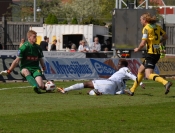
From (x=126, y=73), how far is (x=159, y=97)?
108 centimetres

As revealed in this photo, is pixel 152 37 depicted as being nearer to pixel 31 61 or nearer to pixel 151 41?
pixel 151 41

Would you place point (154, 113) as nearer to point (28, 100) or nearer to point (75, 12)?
point (28, 100)

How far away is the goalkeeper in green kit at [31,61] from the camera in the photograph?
1702 cm

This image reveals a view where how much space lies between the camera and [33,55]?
17.2 metres

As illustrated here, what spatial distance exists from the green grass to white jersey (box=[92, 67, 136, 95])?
1.36 feet

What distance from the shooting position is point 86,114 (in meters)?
12.0

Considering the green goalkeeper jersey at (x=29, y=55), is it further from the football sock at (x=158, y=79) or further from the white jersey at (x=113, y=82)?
the football sock at (x=158, y=79)

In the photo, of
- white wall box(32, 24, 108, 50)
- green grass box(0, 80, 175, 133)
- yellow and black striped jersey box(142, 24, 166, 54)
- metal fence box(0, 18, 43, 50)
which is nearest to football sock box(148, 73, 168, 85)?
green grass box(0, 80, 175, 133)

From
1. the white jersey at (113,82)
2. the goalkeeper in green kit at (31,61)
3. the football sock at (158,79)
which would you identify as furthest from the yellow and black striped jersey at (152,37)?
the goalkeeper in green kit at (31,61)

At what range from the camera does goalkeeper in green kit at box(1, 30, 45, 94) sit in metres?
17.0

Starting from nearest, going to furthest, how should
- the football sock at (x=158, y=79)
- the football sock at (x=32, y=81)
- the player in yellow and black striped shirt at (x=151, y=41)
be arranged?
the football sock at (x=158, y=79) → the player in yellow and black striped shirt at (x=151, y=41) → the football sock at (x=32, y=81)

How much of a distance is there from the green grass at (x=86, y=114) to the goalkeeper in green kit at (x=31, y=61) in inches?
44.6

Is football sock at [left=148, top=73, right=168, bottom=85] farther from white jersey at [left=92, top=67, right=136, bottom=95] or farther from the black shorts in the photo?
white jersey at [left=92, top=67, right=136, bottom=95]

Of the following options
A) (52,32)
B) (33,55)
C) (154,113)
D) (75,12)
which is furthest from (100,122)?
(75,12)
